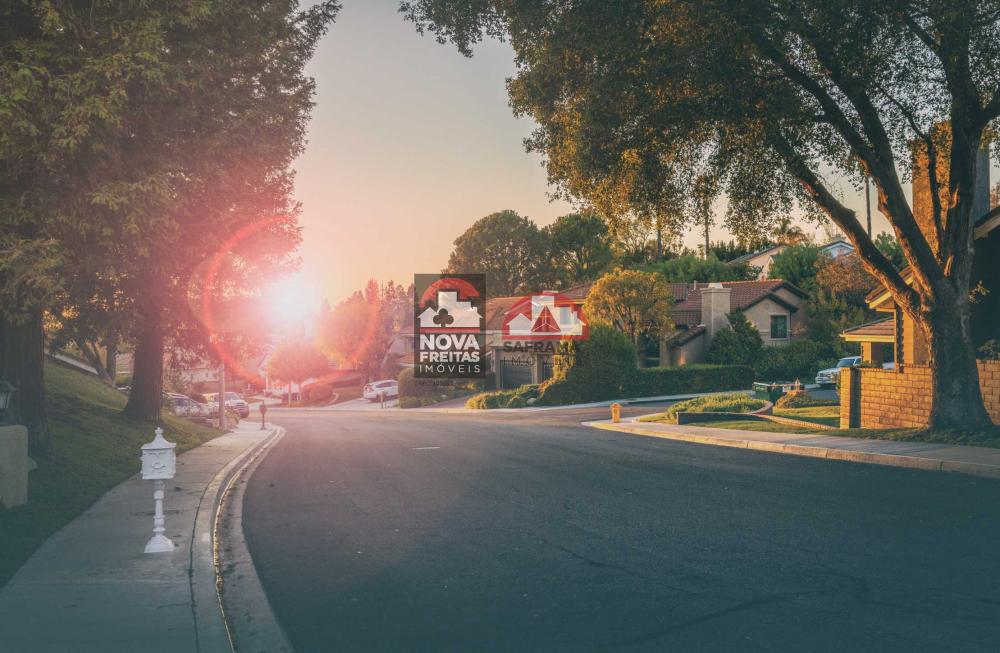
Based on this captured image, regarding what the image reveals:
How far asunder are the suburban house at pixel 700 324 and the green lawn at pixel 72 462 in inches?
1152

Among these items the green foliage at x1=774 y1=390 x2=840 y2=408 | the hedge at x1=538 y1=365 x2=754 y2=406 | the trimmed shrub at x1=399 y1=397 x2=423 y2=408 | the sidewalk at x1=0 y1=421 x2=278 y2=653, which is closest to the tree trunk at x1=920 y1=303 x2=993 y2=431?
the green foliage at x1=774 y1=390 x2=840 y2=408

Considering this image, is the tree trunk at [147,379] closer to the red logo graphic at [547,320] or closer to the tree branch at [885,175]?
the tree branch at [885,175]

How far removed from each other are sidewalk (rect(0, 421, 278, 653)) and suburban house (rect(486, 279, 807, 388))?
42601 mm

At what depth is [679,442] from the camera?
21.6 meters

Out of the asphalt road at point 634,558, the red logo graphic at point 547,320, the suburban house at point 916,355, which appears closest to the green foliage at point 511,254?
the red logo graphic at point 547,320

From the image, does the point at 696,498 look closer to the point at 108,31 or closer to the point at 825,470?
the point at 825,470

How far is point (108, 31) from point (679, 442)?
15.6 m

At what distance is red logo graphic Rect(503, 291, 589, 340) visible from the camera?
53.6 metres

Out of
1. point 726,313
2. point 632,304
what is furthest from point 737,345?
point 632,304

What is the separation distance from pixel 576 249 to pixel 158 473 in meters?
78.8

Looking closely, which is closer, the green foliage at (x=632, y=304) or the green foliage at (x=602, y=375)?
the green foliage at (x=602, y=375)

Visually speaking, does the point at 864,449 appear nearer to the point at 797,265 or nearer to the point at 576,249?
the point at 797,265

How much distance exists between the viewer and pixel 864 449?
660 inches

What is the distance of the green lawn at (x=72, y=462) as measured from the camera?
391 inches
